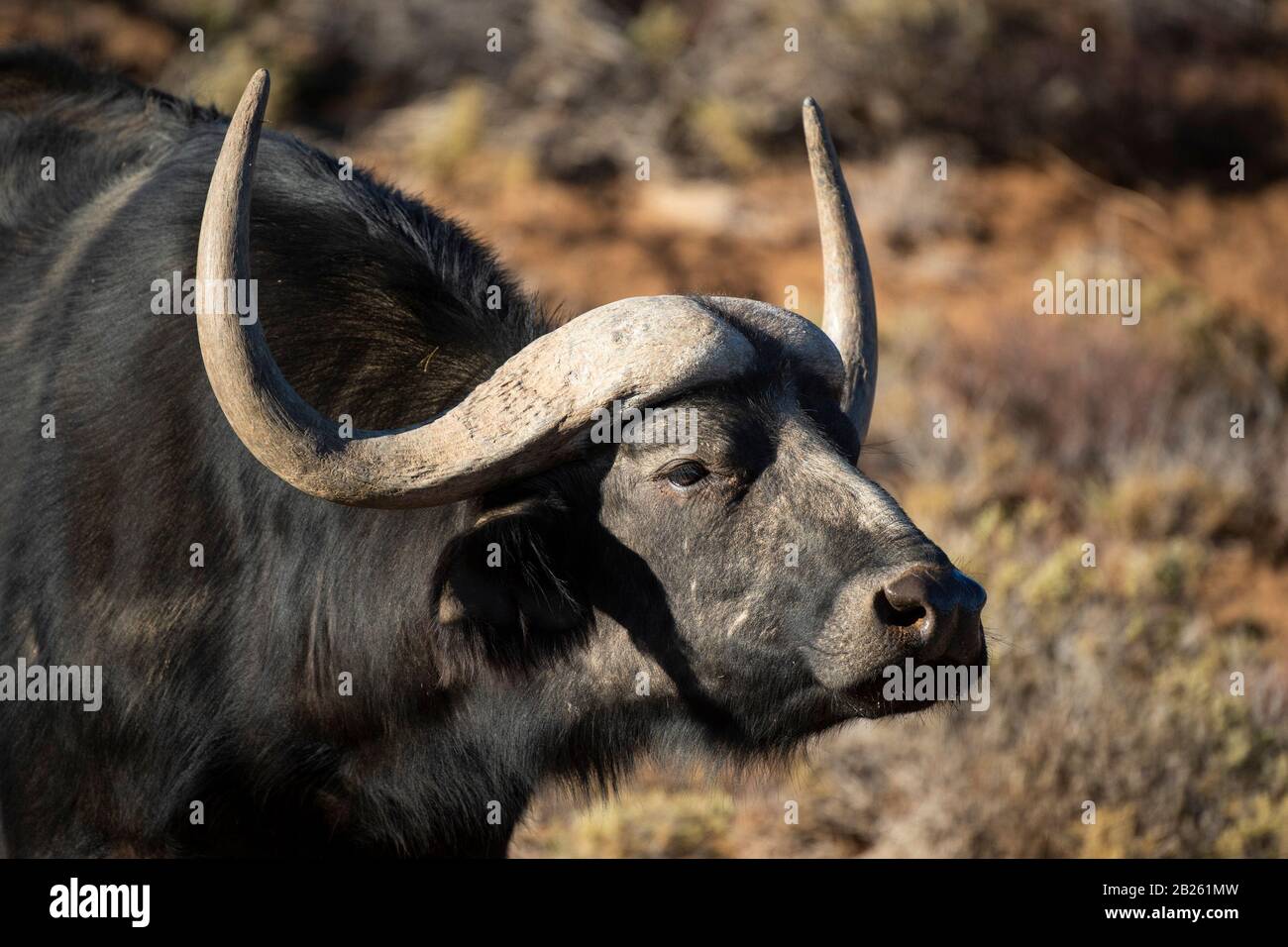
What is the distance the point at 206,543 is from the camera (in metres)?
3.82

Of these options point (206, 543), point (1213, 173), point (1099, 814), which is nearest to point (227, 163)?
point (206, 543)

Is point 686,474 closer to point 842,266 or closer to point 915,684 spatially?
point 915,684

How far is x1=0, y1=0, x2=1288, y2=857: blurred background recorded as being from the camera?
237 inches

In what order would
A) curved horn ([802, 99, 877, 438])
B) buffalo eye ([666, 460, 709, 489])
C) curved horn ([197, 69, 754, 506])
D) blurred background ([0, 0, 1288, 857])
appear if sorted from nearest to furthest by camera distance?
curved horn ([197, 69, 754, 506]), buffalo eye ([666, 460, 709, 489]), curved horn ([802, 99, 877, 438]), blurred background ([0, 0, 1288, 857])

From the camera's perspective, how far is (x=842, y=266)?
13.8 ft

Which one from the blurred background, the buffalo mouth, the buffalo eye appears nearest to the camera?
the buffalo mouth

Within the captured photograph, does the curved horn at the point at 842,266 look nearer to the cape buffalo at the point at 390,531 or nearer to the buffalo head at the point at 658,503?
the cape buffalo at the point at 390,531

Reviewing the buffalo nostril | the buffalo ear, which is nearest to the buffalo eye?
the buffalo ear

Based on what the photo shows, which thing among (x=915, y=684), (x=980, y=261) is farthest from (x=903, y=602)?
(x=980, y=261)

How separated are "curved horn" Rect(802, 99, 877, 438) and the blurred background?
130 cm

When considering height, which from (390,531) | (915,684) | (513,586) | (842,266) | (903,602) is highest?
(842,266)

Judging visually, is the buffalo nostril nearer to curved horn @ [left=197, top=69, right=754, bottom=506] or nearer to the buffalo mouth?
the buffalo mouth

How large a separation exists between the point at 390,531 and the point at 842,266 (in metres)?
Result: 1.52

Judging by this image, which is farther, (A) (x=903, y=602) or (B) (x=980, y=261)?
(B) (x=980, y=261)
